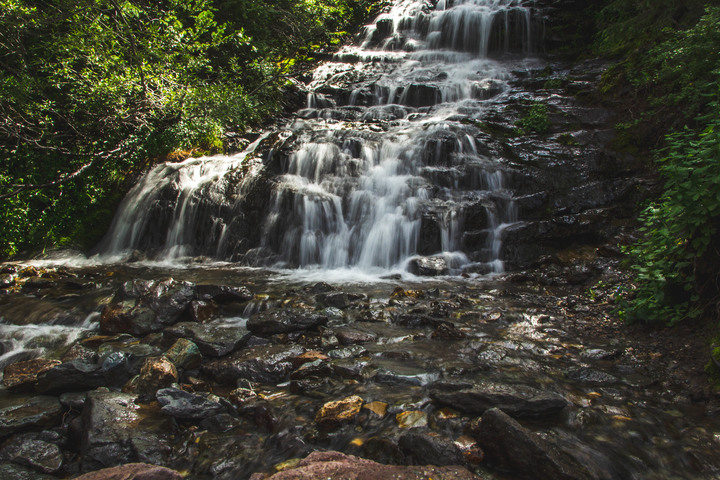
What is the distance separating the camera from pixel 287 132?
1288 centimetres

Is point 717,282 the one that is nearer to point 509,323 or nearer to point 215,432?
point 509,323

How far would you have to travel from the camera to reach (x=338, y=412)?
2.79m

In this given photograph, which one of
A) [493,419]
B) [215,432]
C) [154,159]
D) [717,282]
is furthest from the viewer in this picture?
[154,159]

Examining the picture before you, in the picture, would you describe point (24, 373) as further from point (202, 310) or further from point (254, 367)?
point (254, 367)

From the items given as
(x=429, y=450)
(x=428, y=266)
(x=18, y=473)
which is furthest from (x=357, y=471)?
(x=428, y=266)

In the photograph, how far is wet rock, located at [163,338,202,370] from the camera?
372 centimetres

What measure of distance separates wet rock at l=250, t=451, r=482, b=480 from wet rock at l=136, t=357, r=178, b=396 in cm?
176

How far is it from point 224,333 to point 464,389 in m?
2.85

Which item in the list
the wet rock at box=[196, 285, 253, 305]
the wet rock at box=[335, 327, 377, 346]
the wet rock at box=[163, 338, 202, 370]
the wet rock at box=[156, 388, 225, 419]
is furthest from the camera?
the wet rock at box=[196, 285, 253, 305]

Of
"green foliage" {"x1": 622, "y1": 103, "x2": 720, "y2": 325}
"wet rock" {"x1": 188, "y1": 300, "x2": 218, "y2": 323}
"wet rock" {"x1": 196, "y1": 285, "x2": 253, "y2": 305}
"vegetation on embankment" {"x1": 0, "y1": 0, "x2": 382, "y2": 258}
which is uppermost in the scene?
"vegetation on embankment" {"x1": 0, "y1": 0, "x2": 382, "y2": 258}

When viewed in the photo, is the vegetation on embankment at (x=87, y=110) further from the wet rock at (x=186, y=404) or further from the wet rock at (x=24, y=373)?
the wet rock at (x=186, y=404)

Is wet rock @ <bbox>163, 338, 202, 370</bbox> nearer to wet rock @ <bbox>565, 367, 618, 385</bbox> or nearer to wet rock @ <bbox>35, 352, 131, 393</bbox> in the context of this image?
wet rock @ <bbox>35, 352, 131, 393</bbox>

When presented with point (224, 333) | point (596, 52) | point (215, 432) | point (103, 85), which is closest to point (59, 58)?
point (103, 85)

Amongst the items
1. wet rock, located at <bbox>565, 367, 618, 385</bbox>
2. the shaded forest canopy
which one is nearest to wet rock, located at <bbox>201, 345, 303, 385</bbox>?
wet rock, located at <bbox>565, 367, 618, 385</bbox>
